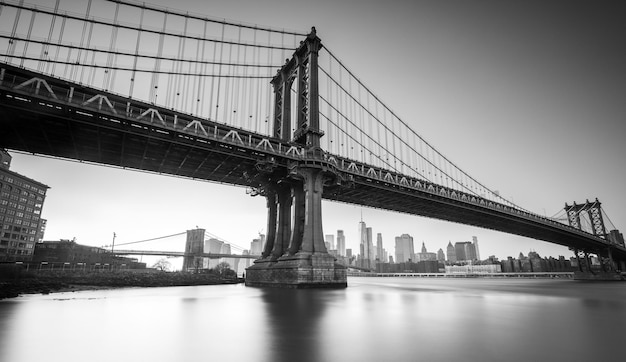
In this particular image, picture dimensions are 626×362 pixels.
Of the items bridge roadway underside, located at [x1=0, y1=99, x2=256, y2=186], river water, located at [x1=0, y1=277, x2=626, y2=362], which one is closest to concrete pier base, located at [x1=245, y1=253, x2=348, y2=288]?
bridge roadway underside, located at [x1=0, y1=99, x2=256, y2=186]

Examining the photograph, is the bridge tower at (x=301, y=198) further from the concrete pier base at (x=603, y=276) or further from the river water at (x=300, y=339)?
the concrete pier base at (x=603, y=276)

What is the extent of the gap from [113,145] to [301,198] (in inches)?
759

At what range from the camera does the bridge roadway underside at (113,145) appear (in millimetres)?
25406

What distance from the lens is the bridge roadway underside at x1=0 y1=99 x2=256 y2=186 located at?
1000 inches

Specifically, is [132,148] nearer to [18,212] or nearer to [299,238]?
[299,238]

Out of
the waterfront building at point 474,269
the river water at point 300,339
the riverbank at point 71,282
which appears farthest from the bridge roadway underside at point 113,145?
the waterfront building at point 474,269

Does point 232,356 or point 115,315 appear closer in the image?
point 232,356

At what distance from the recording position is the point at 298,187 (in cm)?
3412

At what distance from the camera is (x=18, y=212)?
332ft

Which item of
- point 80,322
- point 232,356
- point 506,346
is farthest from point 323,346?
point 80,322

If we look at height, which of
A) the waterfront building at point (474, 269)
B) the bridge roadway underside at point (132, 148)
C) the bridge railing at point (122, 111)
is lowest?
the waterfront building at point (474, 269)

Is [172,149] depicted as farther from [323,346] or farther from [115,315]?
[323,346]

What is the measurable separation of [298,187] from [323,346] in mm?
28582

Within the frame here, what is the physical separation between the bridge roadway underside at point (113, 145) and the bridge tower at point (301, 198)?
16.9 ft
